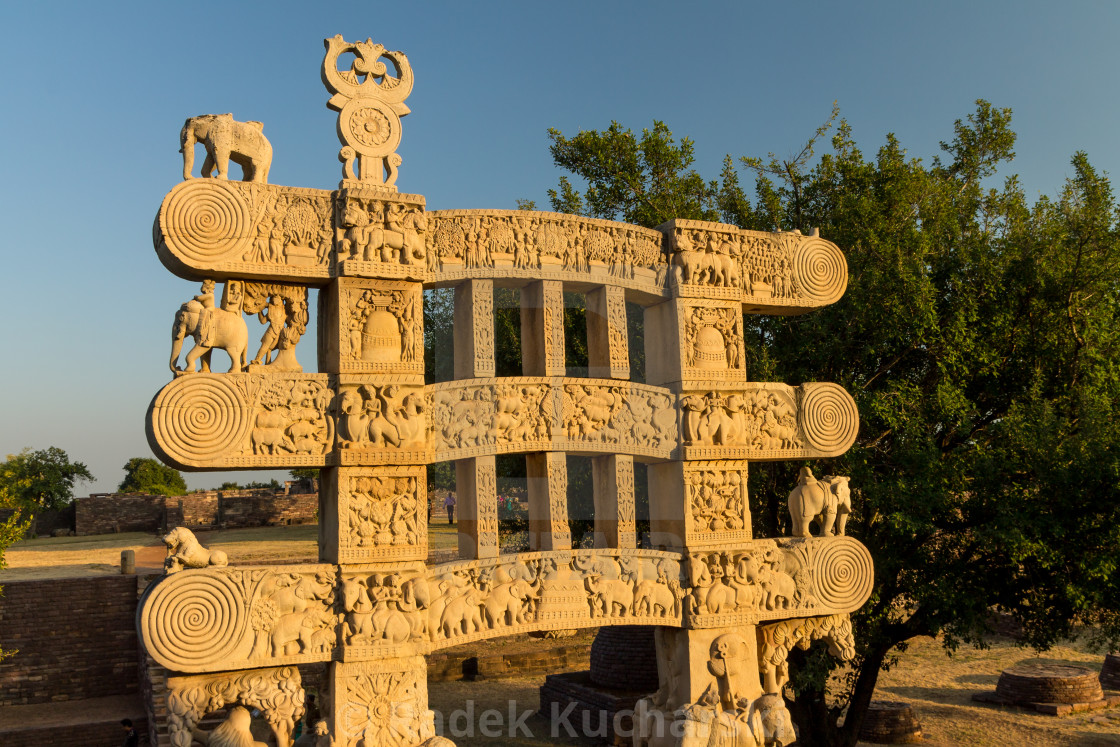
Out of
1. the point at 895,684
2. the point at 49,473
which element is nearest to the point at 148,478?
the point at 49,473

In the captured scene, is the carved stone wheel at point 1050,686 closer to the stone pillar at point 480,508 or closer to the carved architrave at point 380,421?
the stone pillar at point 480,508

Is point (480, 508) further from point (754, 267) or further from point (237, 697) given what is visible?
point (754, 267)

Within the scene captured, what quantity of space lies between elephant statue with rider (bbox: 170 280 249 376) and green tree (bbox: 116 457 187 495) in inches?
1799

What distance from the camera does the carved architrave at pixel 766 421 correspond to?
9039 millimetres

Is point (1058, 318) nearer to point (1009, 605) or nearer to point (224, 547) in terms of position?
point (1009, 605)

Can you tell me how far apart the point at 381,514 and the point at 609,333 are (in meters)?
2.79

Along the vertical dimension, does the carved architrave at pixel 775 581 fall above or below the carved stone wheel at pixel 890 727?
above

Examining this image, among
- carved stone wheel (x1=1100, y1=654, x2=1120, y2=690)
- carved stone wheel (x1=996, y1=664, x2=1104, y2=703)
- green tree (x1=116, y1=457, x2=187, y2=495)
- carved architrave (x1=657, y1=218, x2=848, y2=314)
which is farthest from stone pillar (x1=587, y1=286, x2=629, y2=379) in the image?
green tree (x1=116, y1=457, x2=187, y2=495)

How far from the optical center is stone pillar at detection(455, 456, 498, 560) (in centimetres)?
814

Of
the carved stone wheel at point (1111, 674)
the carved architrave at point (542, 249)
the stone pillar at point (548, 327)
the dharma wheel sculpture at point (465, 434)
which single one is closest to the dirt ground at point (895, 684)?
the carved stone wheel at point (1111, 674)

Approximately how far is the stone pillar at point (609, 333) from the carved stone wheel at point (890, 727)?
859 cm

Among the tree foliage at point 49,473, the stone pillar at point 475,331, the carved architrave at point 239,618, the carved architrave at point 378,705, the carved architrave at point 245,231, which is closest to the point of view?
the carved architrave at point 239,618

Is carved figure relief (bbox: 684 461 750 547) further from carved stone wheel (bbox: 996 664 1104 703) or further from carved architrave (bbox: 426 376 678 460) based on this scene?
carved stone wheel (bbox: 996 664 1104 703)

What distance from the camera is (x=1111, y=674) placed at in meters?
18.5
